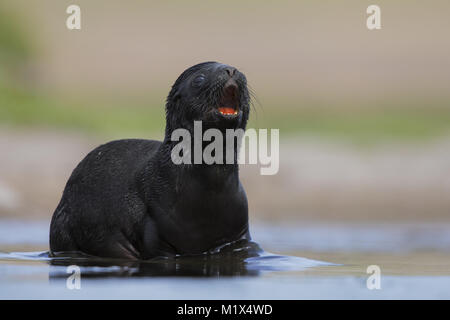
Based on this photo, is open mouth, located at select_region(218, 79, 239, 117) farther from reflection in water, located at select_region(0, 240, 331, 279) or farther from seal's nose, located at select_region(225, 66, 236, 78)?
reflection in water, located at select_region(0, 240, 331, 279)

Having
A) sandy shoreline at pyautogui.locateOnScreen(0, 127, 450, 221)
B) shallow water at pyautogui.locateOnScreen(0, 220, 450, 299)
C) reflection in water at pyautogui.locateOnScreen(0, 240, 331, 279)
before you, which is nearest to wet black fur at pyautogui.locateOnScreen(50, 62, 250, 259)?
reflection in water at pyautogui.locateOnScreen(0, 240, 331, 279)

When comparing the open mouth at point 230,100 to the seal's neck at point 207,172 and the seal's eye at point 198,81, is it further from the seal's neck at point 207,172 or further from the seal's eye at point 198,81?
the seal's neck at point 207,172

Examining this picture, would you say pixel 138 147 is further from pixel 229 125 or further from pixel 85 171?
pixel 229 125

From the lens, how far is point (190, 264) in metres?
10.2

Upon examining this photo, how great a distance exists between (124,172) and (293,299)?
3675 millimetres

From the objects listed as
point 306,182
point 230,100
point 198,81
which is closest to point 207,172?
point 230,100

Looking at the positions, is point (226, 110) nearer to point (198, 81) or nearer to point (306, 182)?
point (198, 81)

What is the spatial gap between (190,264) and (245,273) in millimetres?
732

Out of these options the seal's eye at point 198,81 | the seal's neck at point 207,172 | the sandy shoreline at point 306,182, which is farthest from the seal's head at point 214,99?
the sandy shoreline at point 306,182

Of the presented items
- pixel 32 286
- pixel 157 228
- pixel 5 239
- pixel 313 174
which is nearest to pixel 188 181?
pixel 157 228

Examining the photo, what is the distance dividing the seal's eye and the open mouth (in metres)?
0.29

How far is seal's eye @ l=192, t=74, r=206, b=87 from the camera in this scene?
10602mm

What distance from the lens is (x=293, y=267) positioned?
10.3m

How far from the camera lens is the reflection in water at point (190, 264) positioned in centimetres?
966
